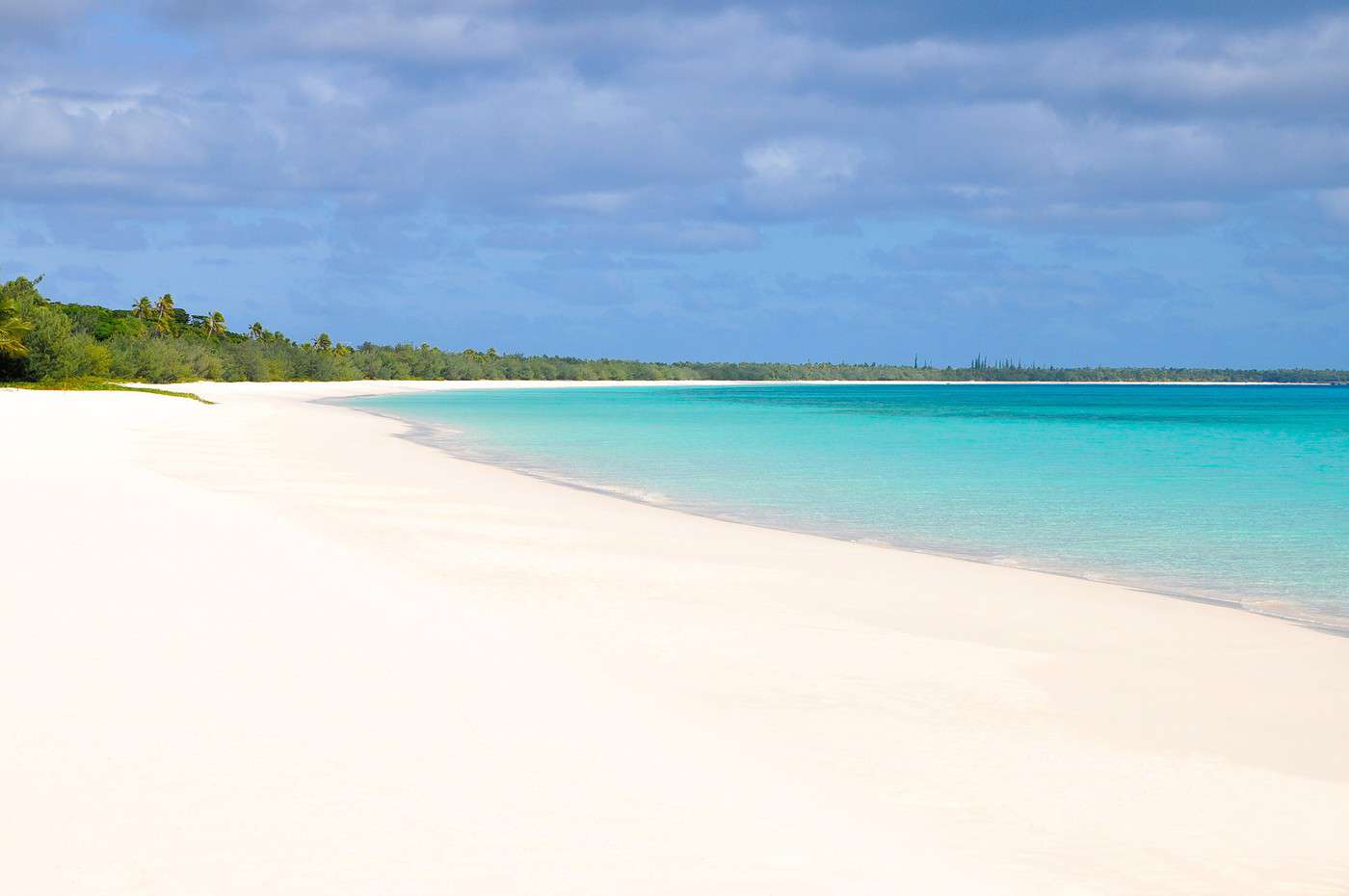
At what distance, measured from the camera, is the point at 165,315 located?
109 meters

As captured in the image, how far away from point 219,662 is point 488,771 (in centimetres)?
249

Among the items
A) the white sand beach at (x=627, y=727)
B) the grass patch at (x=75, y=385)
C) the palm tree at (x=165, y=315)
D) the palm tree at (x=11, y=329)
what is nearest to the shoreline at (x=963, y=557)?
the white sand beach at (x=627, y=727)

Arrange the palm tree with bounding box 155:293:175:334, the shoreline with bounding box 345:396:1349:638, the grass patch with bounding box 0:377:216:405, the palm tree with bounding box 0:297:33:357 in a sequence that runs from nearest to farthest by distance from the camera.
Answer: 1. the shoreline with bounding box 345:396:1349:638
2. the palm tree with bounding box 0:297:33:357
3. the grass patch with bounding box 0:377:216:405
4. the palm tree with bounding box 155:293:175:334

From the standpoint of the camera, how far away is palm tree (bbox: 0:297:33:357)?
49875mm

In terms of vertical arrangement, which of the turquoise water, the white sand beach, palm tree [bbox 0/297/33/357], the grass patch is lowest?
the turquoise water

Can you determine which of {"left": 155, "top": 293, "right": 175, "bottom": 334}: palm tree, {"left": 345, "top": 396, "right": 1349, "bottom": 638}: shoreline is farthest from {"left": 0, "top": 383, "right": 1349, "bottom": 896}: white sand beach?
{"left": 155, "top": 293, "right": 175, "bottom": 334}: palm tree

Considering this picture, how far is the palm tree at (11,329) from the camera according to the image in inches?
1964

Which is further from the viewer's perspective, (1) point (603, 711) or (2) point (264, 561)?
(2) point (264, 561)

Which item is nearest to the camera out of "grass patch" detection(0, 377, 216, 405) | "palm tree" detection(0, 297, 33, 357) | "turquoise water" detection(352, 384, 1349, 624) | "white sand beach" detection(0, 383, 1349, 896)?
"white sand beach" detection(0, 383, 1349, 896)


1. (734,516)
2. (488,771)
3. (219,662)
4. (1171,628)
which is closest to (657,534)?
(734,516)

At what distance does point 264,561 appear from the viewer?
10531mm

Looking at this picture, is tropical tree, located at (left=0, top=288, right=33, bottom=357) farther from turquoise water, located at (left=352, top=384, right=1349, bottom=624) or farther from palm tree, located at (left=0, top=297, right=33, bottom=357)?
turquoise water, located at (left=352, top=384, right=1349, bottom=624)

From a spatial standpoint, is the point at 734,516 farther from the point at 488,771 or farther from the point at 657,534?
the point at 488,771

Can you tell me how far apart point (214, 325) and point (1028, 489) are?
107 m
